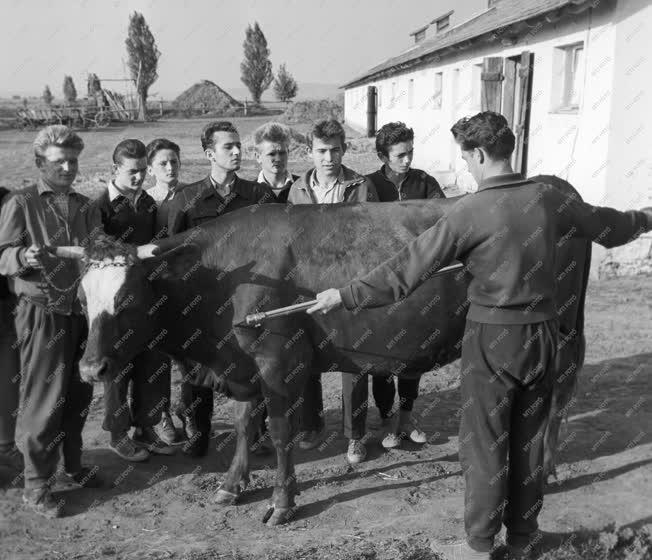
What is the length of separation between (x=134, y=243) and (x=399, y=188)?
6.28 feet

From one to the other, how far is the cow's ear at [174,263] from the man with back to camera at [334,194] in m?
1.02

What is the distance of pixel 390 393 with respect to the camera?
5227 mm

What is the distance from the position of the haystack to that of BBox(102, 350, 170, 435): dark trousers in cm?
4725

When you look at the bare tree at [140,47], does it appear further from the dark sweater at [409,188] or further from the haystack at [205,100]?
the dark sweater at [409,188]

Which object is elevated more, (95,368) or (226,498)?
(95,368)

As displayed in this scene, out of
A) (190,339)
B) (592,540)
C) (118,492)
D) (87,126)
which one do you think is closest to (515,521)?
(592,540)

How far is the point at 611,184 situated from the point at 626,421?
13.2ft

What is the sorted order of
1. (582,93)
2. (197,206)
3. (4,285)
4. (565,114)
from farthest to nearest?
1. (565,114)
2. (582,93)
3. (197,206)
4. (4,285)

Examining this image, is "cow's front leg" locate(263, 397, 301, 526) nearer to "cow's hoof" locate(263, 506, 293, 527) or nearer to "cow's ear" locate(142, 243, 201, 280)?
"cow's hoof" locate(263, 506, 293, 527)

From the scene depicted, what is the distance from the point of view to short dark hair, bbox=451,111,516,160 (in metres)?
2.94

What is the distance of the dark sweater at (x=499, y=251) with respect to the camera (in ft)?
9.64

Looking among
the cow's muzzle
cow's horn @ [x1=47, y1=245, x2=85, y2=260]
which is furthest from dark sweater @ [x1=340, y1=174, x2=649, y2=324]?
cow's horn @ [x1=47, y1=245, x2=85, y2=260]

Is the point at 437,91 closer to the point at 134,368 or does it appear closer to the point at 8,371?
the point at 134,368

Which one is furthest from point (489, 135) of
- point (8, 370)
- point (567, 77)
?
point (567, 77)
